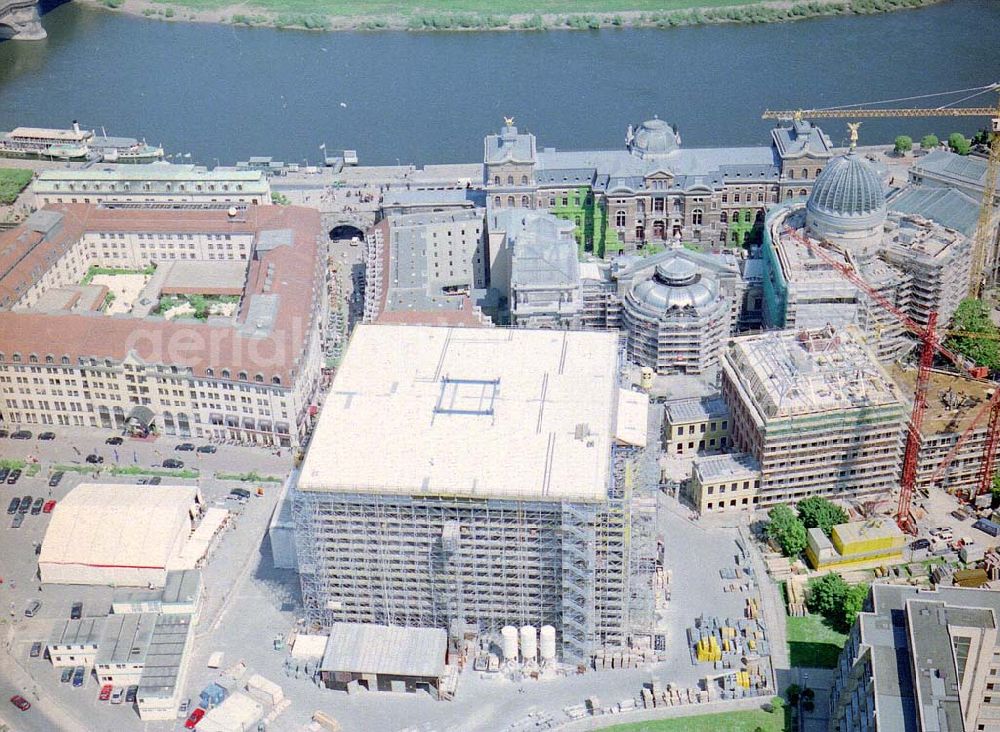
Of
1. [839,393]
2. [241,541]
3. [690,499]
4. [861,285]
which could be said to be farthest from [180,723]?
[861,285]

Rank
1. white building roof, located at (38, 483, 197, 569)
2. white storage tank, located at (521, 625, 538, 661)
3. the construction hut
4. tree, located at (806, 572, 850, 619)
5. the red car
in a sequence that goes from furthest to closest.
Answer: white building roof, located at (38, 483, 197, 569) → tree, located at (806, 572, 850, 619) → white storage tank, located at (521, 625, 538, 661) → the construction hut → the red car

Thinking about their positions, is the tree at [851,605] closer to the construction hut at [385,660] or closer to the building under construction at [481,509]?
the building under construction at [481,509]

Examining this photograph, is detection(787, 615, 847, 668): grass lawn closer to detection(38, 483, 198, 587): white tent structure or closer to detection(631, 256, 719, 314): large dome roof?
detection(631, 256, 719, 314): large dome roof

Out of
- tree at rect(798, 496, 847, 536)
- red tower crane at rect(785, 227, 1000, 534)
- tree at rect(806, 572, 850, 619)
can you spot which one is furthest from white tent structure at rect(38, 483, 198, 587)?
red tower crane at rect(785, 227, 1000, 534)

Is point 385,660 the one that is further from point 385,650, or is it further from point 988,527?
point 988,527


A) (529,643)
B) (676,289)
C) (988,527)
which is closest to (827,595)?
(988,527)

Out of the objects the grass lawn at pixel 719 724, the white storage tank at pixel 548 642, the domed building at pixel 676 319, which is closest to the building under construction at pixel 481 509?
the white storage tank at pixel 548 642
